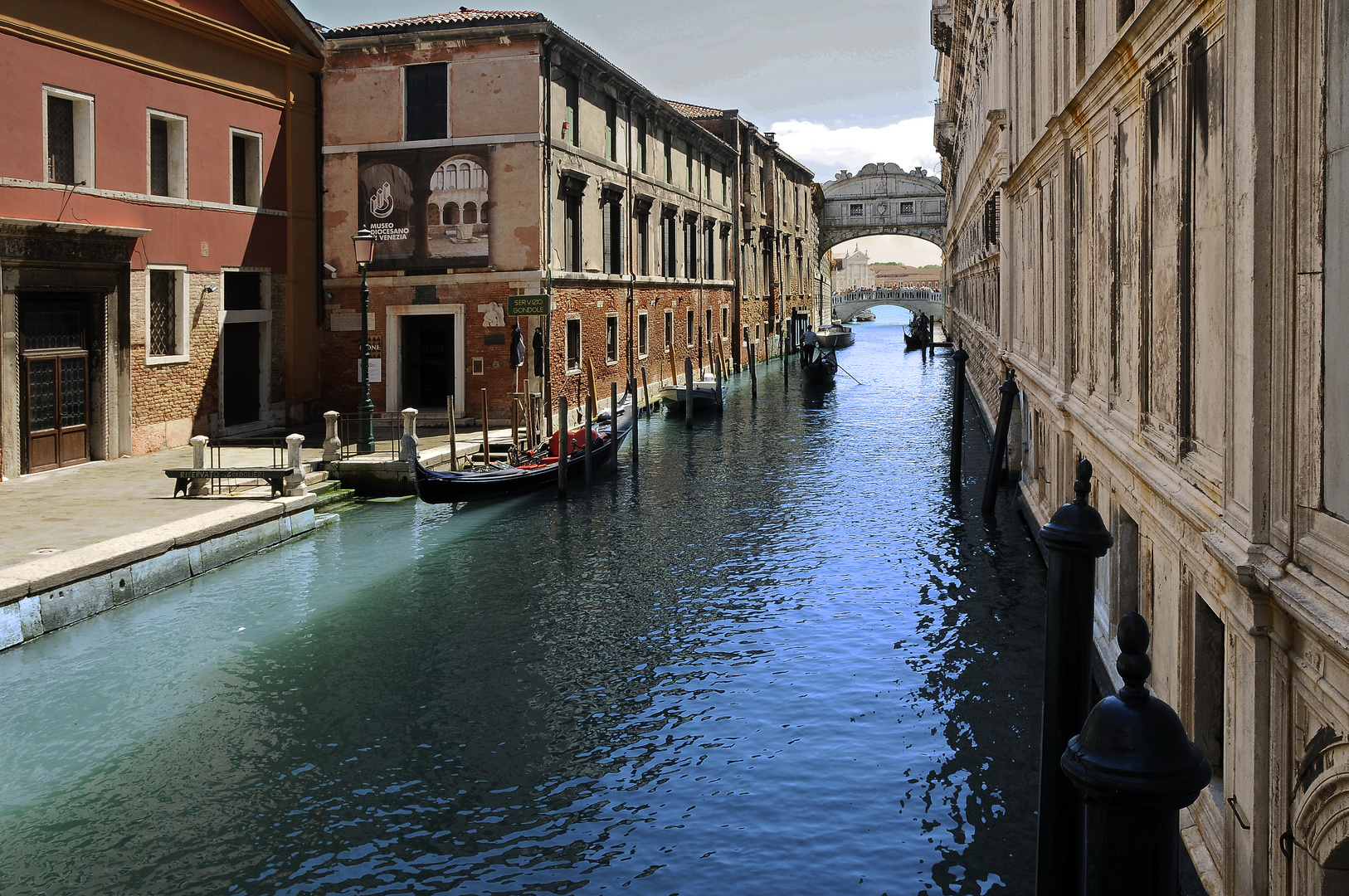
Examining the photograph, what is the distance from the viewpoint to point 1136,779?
252 cm

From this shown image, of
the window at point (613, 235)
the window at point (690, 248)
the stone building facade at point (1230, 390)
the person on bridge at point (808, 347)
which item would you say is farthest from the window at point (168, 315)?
the person on bridge at point (808, 347)

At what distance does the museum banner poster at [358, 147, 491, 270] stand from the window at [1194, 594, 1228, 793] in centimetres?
1816

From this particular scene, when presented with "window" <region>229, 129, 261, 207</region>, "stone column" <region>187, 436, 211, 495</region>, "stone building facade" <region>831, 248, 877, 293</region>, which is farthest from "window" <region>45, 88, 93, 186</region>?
"stone building facade" <region>831, 248, 877, 293</region>

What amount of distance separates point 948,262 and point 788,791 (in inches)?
2175

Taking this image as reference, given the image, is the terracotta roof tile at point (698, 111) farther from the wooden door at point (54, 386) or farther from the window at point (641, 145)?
the wooden door at point (54, 386)

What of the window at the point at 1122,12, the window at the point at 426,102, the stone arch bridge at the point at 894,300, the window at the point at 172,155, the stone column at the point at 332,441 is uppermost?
the stone arch bridge at the point at 894,300

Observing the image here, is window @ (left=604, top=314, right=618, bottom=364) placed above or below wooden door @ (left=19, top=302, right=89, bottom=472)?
above

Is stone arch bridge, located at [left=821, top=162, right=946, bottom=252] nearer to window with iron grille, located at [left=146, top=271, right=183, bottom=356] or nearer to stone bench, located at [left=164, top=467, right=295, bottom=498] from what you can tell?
window with iron grille, located at [left=146, top=271, right=183, bottom=356]

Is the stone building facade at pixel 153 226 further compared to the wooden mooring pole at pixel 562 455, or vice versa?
the wooden mooring pole at pixel 562 455

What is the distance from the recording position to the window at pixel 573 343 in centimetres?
2352

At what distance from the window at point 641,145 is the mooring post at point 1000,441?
49.9 feet

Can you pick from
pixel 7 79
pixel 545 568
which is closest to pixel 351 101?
pixel 7 79

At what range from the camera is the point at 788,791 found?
6.86 meters

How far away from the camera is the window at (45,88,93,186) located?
1586 centimetres
